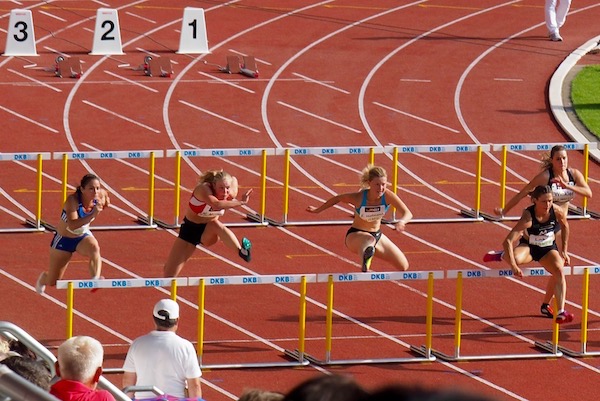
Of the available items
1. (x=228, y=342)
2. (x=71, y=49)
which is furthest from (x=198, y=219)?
(x=71, y=49)

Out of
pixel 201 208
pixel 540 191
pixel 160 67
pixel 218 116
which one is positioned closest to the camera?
pixel 540 191

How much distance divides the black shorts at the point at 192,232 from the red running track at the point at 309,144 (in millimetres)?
1023

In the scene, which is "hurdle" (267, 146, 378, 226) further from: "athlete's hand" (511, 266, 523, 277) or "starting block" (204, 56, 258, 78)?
"starting block" (204, 56, 258, 78)

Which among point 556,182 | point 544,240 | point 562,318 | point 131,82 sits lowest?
point 131,82

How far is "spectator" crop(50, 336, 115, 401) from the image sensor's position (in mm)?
6387

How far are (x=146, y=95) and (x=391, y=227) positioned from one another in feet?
25.5

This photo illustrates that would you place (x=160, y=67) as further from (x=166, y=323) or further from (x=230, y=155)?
(x=166, y=323)

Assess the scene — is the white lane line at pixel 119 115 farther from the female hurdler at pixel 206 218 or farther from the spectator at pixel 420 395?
the spectator at pixel 420 395

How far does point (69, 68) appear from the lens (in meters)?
25.6

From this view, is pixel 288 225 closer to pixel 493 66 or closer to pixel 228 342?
pixel 228 342

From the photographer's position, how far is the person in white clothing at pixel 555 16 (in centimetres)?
2867

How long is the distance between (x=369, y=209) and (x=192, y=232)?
1.79 metres

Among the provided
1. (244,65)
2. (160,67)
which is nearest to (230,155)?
(160,67)

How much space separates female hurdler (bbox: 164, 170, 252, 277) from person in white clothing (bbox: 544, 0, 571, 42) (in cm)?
1632
